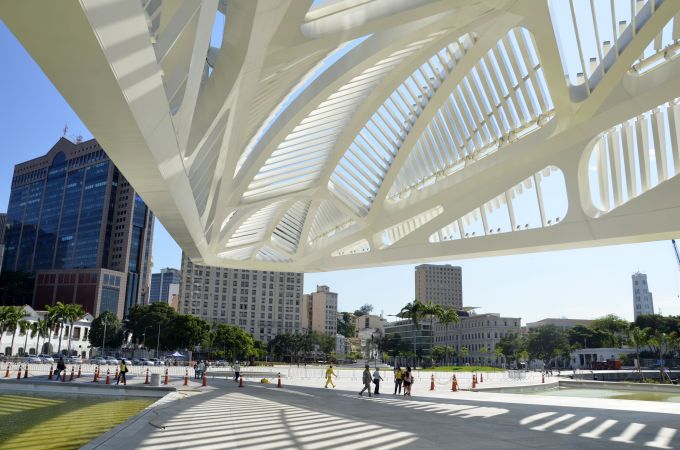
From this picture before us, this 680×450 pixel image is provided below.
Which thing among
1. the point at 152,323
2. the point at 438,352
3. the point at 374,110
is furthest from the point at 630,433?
the point at 438,352

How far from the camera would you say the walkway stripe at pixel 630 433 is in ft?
34.5

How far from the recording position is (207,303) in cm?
14088

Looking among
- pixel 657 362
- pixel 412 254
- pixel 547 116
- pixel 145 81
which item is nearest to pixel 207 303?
pixel 657 362

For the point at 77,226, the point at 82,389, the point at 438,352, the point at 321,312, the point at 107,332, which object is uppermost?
the point at 77,226

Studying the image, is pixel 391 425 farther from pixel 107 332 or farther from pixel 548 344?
pixel 107 332

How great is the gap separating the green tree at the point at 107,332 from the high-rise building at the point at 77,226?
29370 mm

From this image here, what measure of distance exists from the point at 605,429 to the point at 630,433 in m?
0.63

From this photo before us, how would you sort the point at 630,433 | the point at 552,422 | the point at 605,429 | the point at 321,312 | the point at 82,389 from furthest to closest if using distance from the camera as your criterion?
the point at 321,312, the point at 82,389, the point at 552,422, the point at 605,429, the point at 630,433

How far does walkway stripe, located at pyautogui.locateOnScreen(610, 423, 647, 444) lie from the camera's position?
10516 millimetres

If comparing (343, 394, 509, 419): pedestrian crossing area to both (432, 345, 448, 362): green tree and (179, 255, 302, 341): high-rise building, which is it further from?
(179, 255, 302, 341): high-rise building

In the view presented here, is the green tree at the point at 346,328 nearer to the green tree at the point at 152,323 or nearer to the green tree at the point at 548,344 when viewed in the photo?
the green tree at the point at 548,344

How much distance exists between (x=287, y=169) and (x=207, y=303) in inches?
4898

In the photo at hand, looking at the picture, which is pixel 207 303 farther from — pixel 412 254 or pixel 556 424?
pixel 556 424

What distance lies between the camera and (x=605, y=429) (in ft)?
39.5
